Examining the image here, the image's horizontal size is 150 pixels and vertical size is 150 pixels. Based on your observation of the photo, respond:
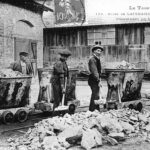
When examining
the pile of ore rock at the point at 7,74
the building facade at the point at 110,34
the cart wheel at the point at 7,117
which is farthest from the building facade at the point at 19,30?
the cart wheel at the point at 7,117

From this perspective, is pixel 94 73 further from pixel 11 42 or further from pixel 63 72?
pixel 11 42

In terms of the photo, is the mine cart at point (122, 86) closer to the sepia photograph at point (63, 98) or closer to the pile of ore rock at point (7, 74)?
the sepia photograph at point (63, 98)

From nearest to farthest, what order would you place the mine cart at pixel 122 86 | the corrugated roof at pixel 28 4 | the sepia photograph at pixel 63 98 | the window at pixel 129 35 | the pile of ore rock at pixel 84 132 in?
the pile of ore rock at pixel 84 132 → the sepia photograph at pixel 63 98 → the mine cart at pixel 122 86 → the corrugated roof at pixel 28 4 → the window at pixel 129 35

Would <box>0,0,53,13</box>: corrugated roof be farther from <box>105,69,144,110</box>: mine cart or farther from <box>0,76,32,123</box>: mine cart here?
<box>105,69,144,110</box>: mine cart

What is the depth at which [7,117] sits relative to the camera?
27.5 ft

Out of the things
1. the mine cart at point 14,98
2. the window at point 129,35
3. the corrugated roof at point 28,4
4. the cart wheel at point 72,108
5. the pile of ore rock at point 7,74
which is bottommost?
the cart wheel at point 72,108

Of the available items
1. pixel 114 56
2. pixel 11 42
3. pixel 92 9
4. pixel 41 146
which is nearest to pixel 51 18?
pixel 92 9

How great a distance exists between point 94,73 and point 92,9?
15.8 m

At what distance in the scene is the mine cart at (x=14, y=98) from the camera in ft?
27.2

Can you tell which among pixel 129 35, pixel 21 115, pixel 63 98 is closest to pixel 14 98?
pixel 21 115

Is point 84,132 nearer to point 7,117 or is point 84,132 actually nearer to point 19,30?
point 7,117

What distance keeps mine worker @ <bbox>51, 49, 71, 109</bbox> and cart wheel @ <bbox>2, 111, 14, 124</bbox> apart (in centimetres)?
131

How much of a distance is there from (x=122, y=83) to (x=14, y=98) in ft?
10.4

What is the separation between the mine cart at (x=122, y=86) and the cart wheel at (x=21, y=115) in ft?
7.83
